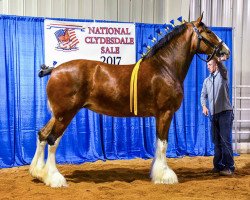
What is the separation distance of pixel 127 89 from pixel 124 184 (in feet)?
3.79

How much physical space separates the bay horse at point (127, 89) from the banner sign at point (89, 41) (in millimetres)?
1445

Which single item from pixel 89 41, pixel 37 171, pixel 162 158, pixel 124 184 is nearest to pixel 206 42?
pixel 162 158

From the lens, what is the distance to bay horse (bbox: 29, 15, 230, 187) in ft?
14.4

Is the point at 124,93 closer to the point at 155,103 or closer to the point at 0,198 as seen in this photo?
the point at 155,103

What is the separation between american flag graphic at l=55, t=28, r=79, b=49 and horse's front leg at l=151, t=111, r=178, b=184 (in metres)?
2.26

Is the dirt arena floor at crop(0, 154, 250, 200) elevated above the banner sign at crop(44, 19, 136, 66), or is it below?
below

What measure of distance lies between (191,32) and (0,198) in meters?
2.97

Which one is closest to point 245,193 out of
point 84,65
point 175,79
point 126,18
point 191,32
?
point 175,79

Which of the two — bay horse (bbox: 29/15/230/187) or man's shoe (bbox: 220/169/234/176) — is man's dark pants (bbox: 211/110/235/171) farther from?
bay horse (bbox: 29/15/230/187)

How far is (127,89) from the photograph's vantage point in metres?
4.54

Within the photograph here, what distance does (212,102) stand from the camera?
5074mm

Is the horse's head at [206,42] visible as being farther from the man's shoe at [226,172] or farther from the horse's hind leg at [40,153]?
the horse's hind leg at [40,153]

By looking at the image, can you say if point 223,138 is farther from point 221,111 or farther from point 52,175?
point 52,175

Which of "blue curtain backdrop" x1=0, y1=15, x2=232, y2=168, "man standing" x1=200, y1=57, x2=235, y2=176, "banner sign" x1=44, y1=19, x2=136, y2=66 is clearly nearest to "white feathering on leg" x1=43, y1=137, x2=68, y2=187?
"blue curtain backdrop" x1=0, y1=15, x2=232, y2=168
